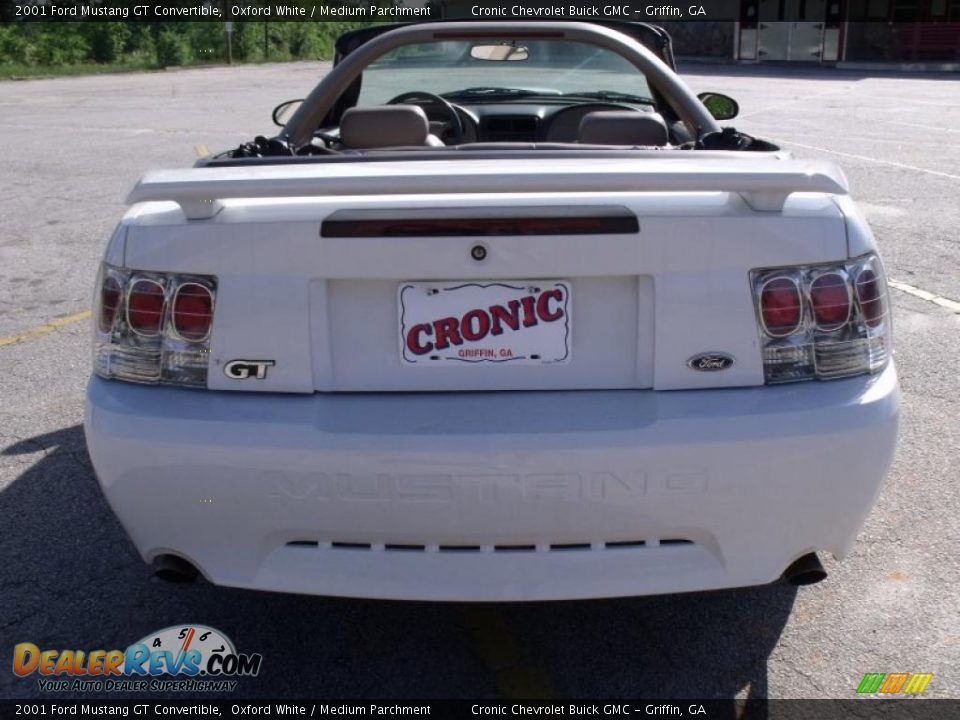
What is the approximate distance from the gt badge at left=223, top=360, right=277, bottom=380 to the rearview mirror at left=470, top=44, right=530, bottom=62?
274 centimetres

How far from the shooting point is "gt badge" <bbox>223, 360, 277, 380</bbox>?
2.39m

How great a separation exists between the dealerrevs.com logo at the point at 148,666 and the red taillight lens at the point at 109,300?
88 cm

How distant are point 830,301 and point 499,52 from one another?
110 inches

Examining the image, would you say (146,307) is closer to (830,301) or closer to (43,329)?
(830,301)

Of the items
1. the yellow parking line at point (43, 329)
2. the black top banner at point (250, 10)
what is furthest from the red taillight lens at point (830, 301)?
the black top banner at point (250, 10)

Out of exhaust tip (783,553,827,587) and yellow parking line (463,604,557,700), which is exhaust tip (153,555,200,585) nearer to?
yellow parking line (463,604,557,700)

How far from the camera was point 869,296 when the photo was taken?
8.09 feet

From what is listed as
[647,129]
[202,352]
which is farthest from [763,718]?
[647,129]

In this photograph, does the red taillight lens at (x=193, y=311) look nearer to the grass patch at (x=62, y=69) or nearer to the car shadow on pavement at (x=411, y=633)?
the car shadow on pavement at (x=411, y=633)

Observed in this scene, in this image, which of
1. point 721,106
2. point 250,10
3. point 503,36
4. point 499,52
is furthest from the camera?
point 250,10

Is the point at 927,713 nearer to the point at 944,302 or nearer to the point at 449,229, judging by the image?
the point at 449,229

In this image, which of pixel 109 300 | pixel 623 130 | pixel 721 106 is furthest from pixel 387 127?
pixel 721 106

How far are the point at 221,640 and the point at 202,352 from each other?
87cm

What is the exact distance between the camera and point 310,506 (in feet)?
7.57
